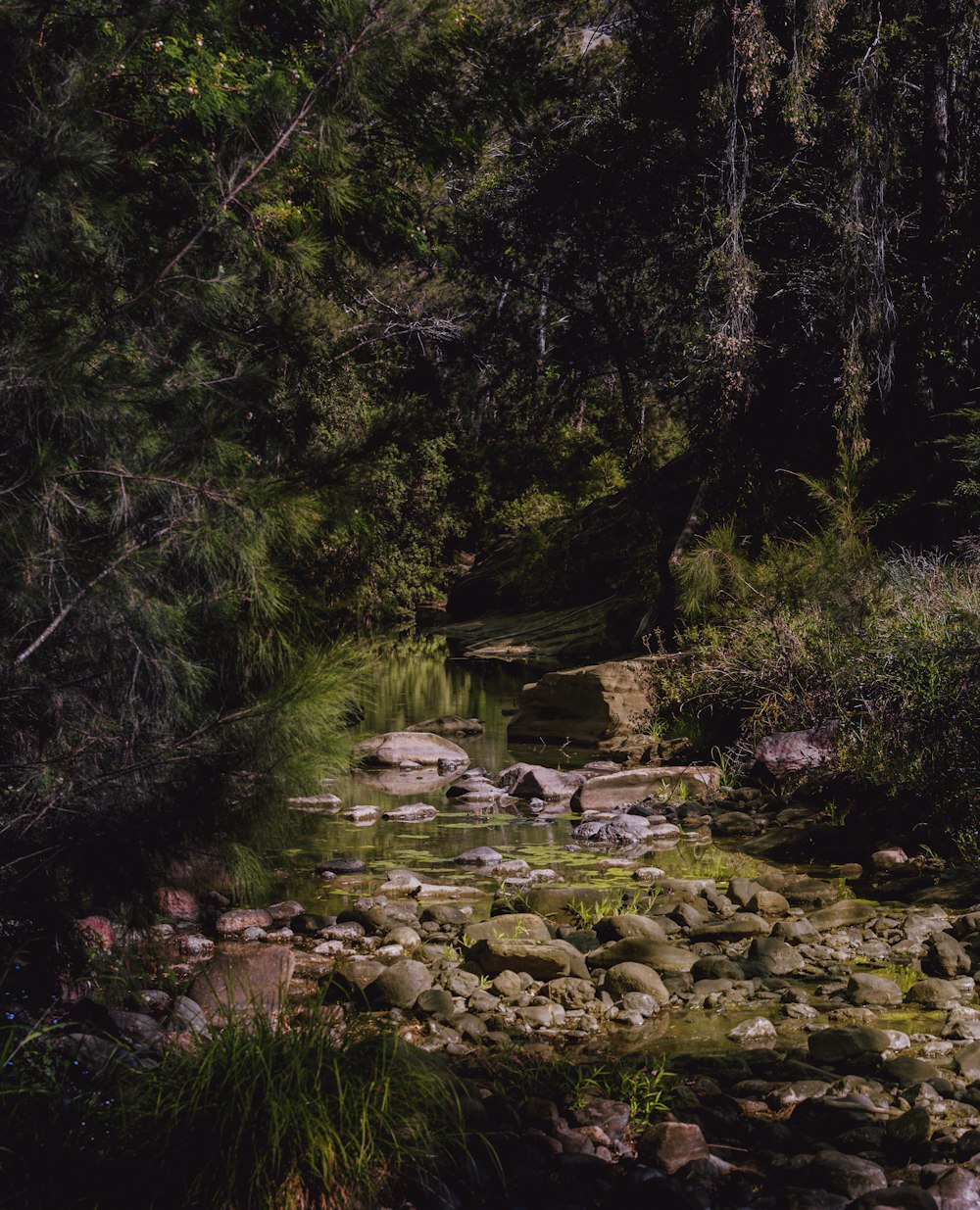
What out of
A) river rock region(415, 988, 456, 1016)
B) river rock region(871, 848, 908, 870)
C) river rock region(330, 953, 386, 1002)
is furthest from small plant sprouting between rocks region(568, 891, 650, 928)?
river rock region(871, 848, 908, 870)

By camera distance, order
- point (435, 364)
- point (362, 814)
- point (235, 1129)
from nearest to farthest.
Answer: point (235, 1129)
point (362, 814)
point (435, 364)

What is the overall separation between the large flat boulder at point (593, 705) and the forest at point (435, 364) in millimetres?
376

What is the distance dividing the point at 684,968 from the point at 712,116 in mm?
9643

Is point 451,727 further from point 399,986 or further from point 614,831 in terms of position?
point 399,986

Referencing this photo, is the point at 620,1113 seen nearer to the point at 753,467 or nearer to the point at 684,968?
the point at 684,968

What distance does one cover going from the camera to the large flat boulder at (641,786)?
375 inches

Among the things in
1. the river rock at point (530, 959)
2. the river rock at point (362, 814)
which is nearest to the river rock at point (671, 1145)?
the river rock at point (530, 959)

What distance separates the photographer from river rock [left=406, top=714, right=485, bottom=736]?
13406 mm

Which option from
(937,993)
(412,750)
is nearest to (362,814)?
(412,750)

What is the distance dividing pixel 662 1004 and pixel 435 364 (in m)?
19.4

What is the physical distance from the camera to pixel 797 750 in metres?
9.00

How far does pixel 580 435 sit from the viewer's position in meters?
27.2

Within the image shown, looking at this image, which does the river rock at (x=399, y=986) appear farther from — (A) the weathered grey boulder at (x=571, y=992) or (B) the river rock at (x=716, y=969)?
(B) the river rock at (x=716, y=969)

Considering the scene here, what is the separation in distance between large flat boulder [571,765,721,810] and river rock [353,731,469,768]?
237 centimetres
